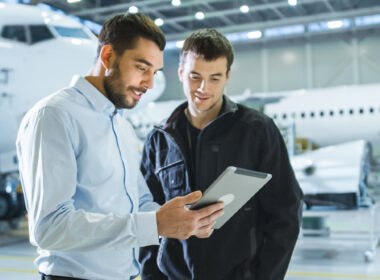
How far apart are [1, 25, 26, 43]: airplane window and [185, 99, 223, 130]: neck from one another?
21.3 ft

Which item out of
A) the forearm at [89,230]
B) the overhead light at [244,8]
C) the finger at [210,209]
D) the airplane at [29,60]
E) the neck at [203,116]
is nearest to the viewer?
the forearm at [89,230]

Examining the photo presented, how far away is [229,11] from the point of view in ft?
64.8

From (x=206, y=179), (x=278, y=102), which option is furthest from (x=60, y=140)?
(x=278, y=102)

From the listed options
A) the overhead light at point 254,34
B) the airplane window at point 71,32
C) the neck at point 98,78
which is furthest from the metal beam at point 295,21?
the neck at point 98,78

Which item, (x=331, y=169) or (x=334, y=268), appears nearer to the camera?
(x=334, y=268)

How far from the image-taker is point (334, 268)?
5.78 meters

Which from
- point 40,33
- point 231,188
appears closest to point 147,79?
point 231,188

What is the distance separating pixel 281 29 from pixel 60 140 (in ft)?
71.9

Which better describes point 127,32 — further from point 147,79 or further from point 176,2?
point 176,2

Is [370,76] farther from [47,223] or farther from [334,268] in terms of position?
[47,223]

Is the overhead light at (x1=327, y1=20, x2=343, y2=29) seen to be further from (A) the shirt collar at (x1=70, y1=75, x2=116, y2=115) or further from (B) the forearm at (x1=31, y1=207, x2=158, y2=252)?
(B) the forearm at (x1=31, y1=207, x2=158, y2=252)

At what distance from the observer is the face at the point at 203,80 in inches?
83.5

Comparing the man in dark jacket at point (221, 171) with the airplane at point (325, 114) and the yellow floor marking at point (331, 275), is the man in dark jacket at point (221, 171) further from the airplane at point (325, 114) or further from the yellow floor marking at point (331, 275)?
the airplane at point (325, 114)

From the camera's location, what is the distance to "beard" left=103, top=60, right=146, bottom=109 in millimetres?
1686
